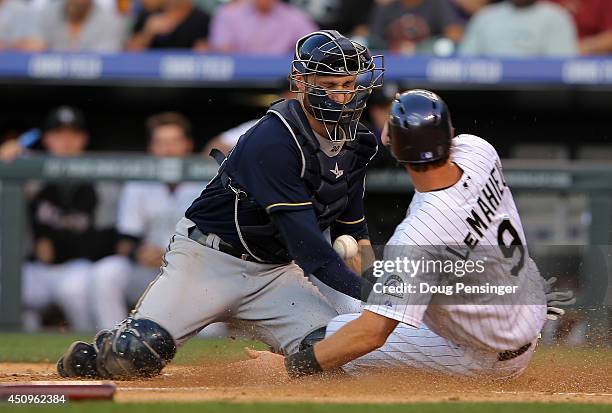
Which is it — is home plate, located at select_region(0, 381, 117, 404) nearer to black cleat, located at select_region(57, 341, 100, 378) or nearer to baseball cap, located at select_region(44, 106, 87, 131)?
black cleat, located at select_region(57, 341, 100, 378)

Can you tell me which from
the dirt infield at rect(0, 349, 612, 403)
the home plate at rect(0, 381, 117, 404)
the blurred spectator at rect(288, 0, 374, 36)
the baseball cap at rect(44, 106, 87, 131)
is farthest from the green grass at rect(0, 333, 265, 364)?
the blurred spectator at rect(288, 0, 374, 36)

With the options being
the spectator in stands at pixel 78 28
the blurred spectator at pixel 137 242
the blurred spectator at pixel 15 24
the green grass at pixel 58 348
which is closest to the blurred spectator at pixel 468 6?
the blurred spectator at pixel 137 242

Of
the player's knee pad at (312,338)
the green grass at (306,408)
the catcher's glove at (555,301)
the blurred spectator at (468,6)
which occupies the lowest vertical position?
the player's knee pad at (312,338)

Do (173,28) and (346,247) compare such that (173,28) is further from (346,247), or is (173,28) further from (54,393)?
(54,393)

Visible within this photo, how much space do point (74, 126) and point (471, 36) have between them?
134 inches

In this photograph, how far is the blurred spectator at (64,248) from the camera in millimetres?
8484

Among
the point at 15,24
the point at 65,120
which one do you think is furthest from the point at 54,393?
the point at 15,24

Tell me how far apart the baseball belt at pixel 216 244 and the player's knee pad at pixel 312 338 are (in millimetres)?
455

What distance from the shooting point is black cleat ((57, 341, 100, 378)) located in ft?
16.7

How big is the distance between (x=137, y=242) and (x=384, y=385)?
4220 millimetres

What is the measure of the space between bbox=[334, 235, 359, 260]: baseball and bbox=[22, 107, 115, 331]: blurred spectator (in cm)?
376

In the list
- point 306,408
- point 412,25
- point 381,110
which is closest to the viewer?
point 306,408

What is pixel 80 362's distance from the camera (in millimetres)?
5094

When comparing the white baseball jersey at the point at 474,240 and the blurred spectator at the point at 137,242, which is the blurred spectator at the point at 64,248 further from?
the white baseball jersey at the point at 474,240
